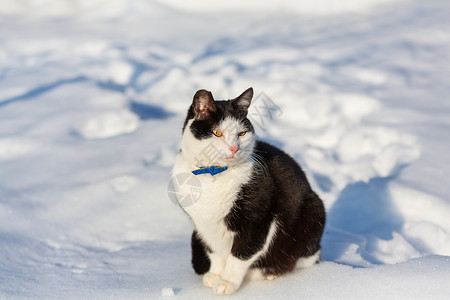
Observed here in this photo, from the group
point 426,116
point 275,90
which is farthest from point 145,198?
point 426,116

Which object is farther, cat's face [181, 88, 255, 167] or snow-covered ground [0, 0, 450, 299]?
snow-covered ground [0, 0, 450, 299]

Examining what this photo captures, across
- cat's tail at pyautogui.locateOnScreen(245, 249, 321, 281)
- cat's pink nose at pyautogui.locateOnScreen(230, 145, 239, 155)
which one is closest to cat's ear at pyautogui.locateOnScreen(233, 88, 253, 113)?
cat's pink nose at pyautogui.locateOnScreen(230, 145, 239, 155)

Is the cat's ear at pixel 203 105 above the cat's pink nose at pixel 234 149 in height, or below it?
above

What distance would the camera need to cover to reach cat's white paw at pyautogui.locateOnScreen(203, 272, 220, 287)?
202 cm

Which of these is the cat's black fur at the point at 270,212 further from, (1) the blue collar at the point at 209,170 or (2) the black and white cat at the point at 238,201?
(1) the blue collar at the point at 209,170

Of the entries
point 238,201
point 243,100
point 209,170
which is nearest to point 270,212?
point 238,201

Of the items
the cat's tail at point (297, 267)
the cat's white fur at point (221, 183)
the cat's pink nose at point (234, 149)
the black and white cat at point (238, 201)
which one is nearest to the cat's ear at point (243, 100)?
the black and white cat at point (238, 201)

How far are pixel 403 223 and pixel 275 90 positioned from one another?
7.43 ft

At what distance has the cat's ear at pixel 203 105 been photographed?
6.20 ft

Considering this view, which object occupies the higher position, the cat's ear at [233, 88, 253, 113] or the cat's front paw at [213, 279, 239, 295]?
the cat's ear at [233, 88, 253, 113]

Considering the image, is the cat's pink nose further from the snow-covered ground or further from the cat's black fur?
the snow-covered ground

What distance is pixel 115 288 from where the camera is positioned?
2.03m

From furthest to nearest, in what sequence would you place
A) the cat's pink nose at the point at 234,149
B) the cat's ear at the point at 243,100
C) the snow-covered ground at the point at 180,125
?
the snow-covered ground at the point at 180,125, the cat's ear at the point at 243,100, the cat's pink nose at the point at 234,149

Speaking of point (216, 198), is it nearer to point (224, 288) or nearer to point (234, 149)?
point (234, 149)
